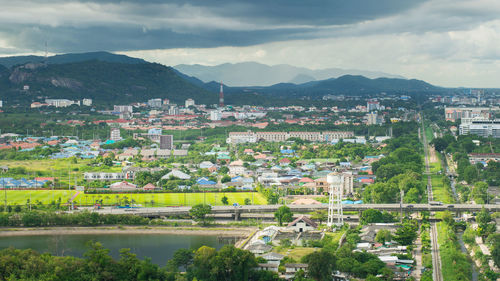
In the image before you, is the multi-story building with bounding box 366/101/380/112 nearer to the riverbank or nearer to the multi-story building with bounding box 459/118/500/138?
the multi-story building with bounding box 459/118/500/138

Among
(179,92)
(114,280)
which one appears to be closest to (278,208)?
(114,280)

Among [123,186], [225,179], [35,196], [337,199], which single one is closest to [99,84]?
[225,179]

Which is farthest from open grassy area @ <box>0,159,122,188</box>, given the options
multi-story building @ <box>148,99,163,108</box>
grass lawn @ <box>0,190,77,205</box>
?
multi-story building @ <box>148,99,163,108</box>

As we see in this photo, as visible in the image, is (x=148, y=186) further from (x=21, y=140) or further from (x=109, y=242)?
(x=21, y=140)

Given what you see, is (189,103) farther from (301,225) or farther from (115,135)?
(301,225)

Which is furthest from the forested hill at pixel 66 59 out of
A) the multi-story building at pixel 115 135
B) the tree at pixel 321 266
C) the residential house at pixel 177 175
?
the tree at pixel 321 266
